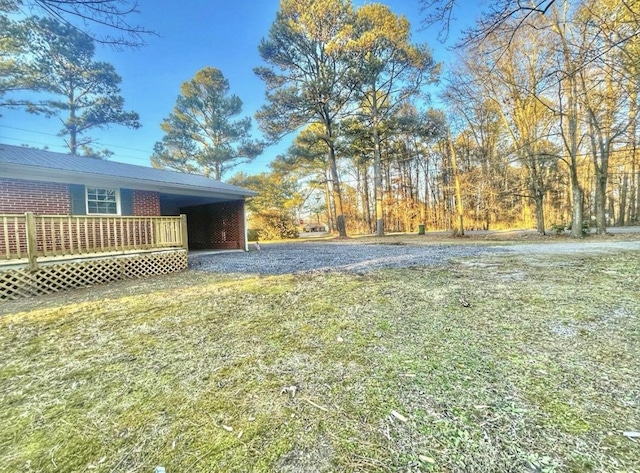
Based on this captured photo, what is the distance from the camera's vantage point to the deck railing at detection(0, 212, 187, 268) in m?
5.26

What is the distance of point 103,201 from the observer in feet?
28.6

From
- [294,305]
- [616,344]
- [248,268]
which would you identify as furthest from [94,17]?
[616,344]

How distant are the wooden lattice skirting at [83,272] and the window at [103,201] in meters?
3.09

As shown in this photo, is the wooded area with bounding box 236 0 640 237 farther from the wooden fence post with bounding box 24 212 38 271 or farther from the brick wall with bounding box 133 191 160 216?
the wooden fence post with bounding box 24 212 38 271

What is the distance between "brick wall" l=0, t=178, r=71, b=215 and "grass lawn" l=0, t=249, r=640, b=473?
4.99m

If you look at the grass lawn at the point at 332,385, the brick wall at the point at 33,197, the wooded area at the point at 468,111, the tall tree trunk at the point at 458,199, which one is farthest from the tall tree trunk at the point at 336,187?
the grass lawn at the point at 332,385

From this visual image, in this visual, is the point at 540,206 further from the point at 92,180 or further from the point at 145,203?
the point at 92,180

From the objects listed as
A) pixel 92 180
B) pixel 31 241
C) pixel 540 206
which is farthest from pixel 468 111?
pixel 31 241

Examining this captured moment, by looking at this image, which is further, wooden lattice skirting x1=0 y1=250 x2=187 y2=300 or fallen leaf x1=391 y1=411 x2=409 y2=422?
wooden lattice skirting x1=0 y1=250 x2=187 y2=300

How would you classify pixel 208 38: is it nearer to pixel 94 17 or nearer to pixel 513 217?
pixel 94 17

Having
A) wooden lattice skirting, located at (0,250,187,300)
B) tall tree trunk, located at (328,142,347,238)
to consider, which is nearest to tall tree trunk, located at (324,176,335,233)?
tall tree trunk, located at (328,142,347,238)

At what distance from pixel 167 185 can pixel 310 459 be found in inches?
383

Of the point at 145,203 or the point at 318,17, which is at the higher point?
the point at 318,17

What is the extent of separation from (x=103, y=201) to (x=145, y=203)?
112 cm
